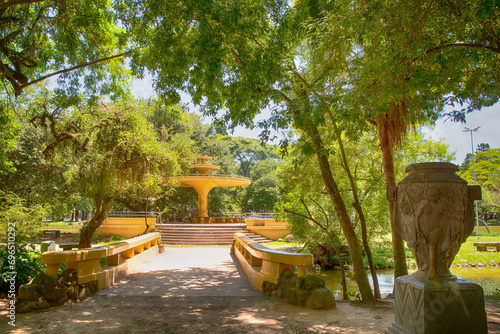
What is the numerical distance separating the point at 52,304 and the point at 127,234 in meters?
20.7

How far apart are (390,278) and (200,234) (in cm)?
1258

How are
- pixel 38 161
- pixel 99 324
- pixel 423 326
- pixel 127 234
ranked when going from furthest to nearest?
pixel 127 234 → pixel 38 161 → pixel 99 324 → pixel 423 326

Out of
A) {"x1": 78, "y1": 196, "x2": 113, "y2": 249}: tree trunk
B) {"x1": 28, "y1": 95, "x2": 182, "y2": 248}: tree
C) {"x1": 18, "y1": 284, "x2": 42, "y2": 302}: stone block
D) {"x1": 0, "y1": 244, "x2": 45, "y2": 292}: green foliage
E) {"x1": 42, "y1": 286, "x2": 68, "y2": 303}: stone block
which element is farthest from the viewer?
{"x1": 78, "y1": 196, "x2": 113, "y2": 249}: tree trunk

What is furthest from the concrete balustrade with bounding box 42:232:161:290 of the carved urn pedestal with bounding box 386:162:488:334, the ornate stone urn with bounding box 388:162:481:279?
the ornate stone urn with bounding box 388:162:481:279

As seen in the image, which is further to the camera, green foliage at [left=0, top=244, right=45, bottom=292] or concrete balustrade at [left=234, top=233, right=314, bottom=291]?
green foliage at [left=0, top=244, right=45, bottom=292]

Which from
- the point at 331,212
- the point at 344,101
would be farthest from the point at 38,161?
the point at 344,101

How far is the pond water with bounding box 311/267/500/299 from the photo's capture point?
1104 cm

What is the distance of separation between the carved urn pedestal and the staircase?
1797 centimetres

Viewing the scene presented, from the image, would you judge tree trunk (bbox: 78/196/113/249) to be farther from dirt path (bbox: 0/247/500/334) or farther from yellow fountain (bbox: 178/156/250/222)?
yellow fountain (bbox: 178/156/250/222)

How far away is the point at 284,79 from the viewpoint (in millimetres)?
7621

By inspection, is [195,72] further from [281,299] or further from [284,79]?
[281,299]

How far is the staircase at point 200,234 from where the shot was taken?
69.8 feet

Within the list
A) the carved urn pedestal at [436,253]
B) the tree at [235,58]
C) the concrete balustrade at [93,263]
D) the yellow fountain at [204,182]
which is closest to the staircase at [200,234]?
the yellow fountain at [204,182]

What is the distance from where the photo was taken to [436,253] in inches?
148
